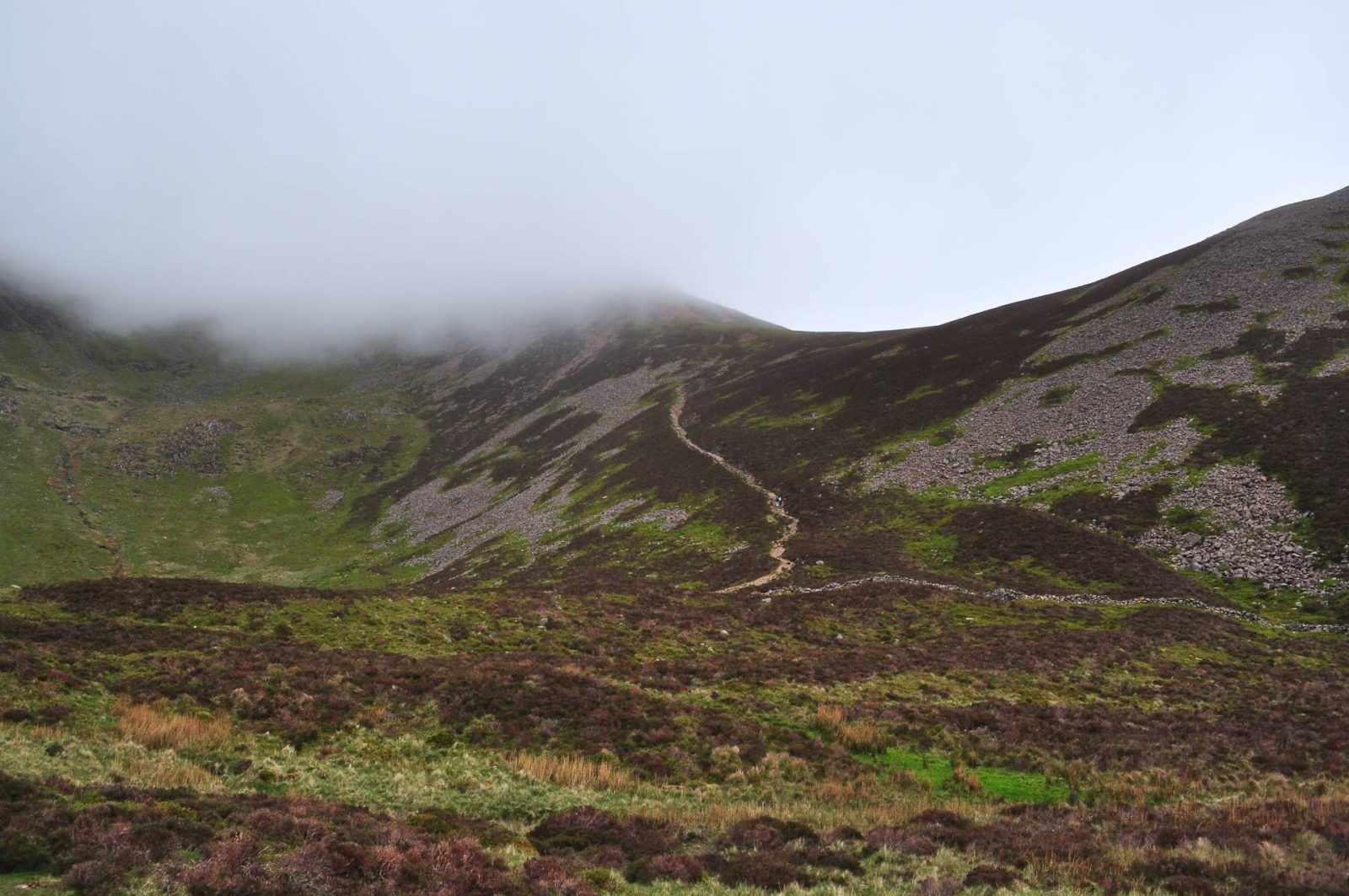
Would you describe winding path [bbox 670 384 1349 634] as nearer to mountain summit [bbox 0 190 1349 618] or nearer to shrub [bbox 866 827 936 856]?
mountain summit [bbox 0 190 1349 618]

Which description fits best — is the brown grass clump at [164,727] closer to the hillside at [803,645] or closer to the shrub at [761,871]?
the hillside at [803,645]

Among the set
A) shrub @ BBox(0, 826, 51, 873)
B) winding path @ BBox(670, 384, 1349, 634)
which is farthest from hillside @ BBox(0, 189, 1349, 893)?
winding path @ BBox(670, 384, 1349, 634)

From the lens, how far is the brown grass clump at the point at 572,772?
19.2 meters

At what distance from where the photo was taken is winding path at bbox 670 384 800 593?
4859 centimetres

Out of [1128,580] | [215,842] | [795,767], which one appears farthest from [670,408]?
[215,842]

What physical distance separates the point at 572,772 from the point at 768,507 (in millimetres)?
46373

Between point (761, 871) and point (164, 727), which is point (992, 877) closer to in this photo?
point (761, 871)

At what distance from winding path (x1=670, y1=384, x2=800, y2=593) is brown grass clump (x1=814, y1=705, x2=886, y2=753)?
22.4m

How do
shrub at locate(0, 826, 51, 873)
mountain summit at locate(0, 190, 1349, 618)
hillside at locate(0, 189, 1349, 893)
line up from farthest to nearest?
mountain summit at locate(0, 190, 1349, 618) → hillside at locate(0, 189, 1349, 893) → shrub at locate(0, 826, 51, 873)

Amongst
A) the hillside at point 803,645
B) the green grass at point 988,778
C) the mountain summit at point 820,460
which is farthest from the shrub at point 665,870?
the mountain summit at point 820,460

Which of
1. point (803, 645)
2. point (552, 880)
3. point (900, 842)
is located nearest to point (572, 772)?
point (552, 880)

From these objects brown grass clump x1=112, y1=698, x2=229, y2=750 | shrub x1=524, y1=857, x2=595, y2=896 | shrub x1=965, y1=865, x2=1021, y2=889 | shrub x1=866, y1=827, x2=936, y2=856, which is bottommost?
shrub x1=866, y1=827, x2=936, y2=856

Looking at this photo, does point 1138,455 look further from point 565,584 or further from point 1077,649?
point 565,584

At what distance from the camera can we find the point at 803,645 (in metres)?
34.8
